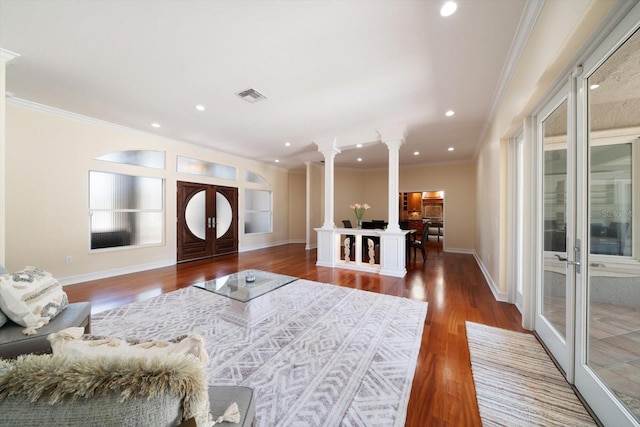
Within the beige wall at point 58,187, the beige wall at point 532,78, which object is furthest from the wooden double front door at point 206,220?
the beige wall at point 532,78

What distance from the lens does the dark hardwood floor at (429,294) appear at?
160 cm

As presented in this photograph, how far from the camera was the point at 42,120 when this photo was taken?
375 cm

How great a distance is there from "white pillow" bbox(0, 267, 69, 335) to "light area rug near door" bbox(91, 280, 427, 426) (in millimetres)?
821

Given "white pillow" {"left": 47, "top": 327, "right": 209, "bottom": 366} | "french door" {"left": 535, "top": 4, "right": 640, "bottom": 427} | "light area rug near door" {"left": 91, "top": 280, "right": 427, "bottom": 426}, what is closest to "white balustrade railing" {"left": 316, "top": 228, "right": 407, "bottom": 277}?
"light area rug near door" {"left": 91, "top": 280, "right": 427, "bottom": 426}

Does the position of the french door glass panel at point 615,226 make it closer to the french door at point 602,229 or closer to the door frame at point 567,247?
the french door at point 602,229

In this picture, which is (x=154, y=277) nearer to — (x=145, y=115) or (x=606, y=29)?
(x=145, y=115)

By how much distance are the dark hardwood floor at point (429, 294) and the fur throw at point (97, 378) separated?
1.46 meters

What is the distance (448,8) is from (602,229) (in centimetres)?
193

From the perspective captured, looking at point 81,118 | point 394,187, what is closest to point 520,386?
point 394,187

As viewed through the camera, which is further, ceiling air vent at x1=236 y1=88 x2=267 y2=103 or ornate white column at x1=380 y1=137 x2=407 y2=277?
ornate white column at x1=380 y1=137 x2=407 y2=277

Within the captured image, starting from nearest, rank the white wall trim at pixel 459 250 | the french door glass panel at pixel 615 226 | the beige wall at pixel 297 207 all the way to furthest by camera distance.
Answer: the french door glass panel at pixel 615 226 → the white wall trim at pixel 459 250 → the beige wall at pixel 297 207

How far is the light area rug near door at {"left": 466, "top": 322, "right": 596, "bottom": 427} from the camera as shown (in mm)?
1457

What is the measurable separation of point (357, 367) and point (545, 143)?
272 cm

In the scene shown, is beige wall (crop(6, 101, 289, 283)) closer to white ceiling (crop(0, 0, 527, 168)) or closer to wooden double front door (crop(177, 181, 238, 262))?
white ceiling (crop(0, 0, 527, 168))
